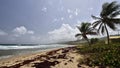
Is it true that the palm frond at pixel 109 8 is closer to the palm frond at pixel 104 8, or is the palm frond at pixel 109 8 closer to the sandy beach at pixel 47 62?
the palm frond at pixel 104 8

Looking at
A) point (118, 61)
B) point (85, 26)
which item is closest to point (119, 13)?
point (85, 26)

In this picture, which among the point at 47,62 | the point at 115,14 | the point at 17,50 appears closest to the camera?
the point at 47,62

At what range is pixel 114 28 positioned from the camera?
1116 inches

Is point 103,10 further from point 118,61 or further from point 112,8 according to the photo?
point 118,61

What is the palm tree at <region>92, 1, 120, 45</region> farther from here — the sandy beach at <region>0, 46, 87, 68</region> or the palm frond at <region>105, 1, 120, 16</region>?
the sandy beach at <region>0, 46, 87, 68</region>

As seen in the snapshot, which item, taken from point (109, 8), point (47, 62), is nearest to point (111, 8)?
point (109, 8)

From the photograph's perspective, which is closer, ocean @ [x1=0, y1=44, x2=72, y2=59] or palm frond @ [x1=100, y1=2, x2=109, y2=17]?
ocean @ [x1=0, y1=44, x2=72, y2=59]

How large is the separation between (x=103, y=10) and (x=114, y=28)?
11.6 ft

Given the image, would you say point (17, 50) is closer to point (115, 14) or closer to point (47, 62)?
point (115, 14)

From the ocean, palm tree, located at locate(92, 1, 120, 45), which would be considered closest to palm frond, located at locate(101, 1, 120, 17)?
palm tree, located at locate(92, 1, 120, 45)

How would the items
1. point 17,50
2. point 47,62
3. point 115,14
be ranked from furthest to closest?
point 17,50 < point 115,14 < point 47,62

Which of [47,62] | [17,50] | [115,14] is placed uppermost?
[115,14]

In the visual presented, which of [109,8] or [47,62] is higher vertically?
[109,8]

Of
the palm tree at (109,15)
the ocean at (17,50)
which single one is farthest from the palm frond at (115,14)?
the ocean at (17,50)
